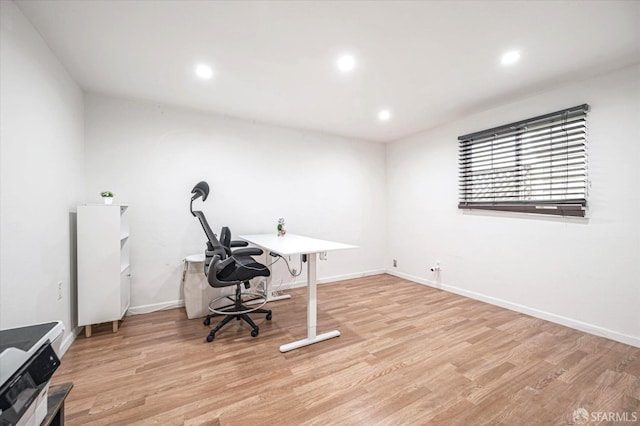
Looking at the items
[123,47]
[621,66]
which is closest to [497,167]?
[621,66]

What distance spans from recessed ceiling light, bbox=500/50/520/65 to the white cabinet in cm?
369

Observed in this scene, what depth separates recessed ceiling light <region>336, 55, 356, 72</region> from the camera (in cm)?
220

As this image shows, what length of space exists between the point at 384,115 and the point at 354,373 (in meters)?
3.03

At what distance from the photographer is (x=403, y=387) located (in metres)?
1.75

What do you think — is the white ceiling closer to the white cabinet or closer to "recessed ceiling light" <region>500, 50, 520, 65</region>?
"recessed ceiling light" <region>500, 50, 520, 65</region>

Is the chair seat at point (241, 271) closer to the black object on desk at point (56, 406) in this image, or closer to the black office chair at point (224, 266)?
the black office chair at point (224, 266)

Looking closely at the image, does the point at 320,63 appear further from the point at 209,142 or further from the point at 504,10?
the point at 209,142

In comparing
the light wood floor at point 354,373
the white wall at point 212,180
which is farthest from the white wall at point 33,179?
the light wood floor at point 354,373

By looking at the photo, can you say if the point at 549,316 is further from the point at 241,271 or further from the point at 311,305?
the point at 241,271

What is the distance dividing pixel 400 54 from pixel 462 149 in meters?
2.00

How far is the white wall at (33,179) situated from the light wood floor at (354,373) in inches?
25.0

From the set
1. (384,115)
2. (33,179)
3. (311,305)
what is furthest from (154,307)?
(384,115)

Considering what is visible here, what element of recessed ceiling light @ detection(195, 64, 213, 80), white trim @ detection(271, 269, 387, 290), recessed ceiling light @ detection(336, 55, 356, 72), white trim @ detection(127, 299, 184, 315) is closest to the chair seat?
white trim @ detection(127, 299, 184, 315)

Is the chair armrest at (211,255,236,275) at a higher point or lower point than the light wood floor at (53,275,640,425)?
higher
